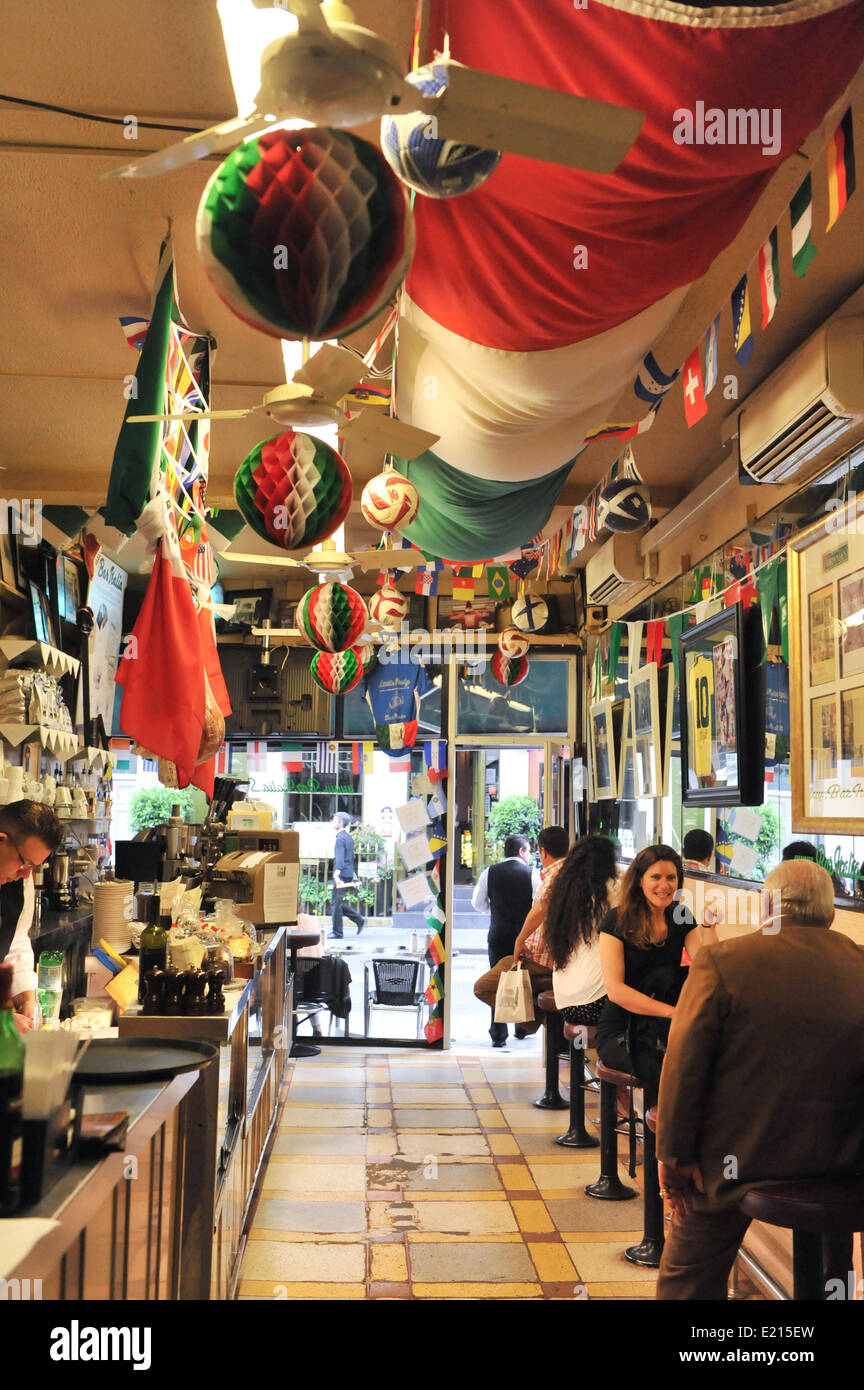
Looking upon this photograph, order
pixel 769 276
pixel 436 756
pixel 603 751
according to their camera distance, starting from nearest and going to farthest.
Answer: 1. pixel 769 276
2. pixel 603 751
3. pixel 436 756

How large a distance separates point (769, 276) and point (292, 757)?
6.95 meters

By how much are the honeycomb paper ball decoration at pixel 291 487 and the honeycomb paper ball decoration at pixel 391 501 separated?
1369mm

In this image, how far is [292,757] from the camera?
9.30 metres

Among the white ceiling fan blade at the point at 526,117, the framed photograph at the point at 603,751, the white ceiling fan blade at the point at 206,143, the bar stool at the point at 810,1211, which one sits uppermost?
the white ceiling fan blade at the point at 206,143

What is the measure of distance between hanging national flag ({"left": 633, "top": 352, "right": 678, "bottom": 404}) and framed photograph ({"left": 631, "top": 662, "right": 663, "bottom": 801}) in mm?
2810

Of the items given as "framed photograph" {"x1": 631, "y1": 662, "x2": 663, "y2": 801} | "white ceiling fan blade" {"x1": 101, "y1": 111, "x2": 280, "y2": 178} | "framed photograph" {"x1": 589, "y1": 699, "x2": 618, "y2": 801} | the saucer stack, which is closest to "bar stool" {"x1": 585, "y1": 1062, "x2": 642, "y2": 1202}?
"framed photograph" {"x1": 631, "y1": 662, "x2": 663, "y2": 801}

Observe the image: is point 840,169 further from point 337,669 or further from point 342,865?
point 342,865

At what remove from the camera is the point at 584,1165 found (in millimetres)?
5691

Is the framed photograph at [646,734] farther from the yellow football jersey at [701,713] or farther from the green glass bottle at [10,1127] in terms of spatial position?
the green glass bottle at [10,1127]

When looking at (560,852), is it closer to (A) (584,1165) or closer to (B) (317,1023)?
(A) (584,1165)

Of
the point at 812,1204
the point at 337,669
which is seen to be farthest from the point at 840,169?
the point at 337,669

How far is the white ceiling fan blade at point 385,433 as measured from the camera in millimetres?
2608

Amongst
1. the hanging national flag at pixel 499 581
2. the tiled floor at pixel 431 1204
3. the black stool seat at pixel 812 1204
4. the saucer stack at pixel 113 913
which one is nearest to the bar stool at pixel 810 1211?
the black stool seat at pixel 812 1204
